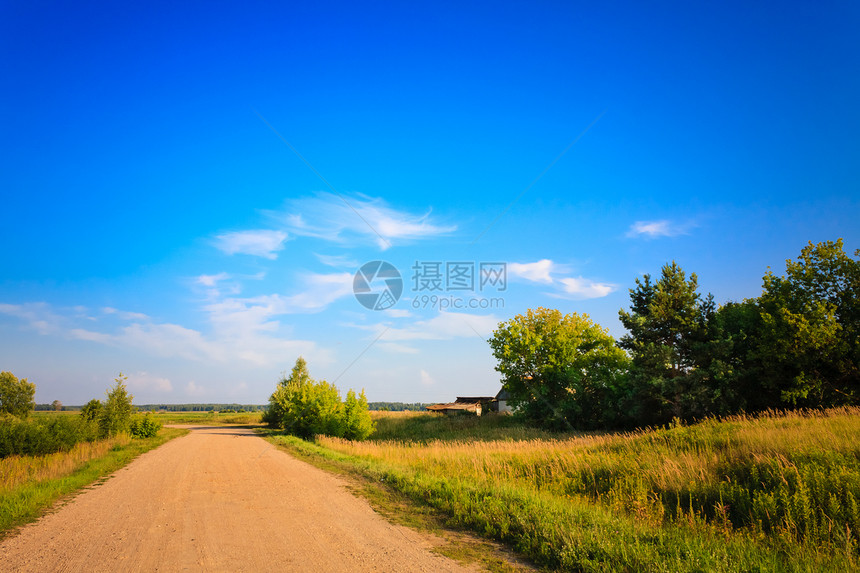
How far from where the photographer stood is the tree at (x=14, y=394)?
38.6m

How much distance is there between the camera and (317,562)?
18.0 ft

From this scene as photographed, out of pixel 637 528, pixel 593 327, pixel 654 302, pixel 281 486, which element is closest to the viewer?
pixel 637 528

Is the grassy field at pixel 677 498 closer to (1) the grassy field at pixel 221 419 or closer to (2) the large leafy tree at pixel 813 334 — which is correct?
(2) the large leafy tree at pixel 813 334

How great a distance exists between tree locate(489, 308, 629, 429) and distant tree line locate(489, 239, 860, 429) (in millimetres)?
A: 118

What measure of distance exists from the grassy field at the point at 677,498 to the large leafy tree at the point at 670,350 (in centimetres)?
Result: 1164

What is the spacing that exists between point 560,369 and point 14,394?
163 ft

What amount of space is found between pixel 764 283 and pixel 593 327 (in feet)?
54.8

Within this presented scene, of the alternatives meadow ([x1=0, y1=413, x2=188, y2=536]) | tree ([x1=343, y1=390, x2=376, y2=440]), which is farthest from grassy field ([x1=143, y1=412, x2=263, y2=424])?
meadow ([x1=0, y1=413, x2=188, y2=536])

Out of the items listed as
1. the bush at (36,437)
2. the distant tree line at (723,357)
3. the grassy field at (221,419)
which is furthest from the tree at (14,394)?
the distant tree line at (723,357)

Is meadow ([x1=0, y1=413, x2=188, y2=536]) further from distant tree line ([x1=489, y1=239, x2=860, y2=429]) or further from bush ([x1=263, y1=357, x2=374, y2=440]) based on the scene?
distant tree line ([x1=489, y1=239, x2=860, y2=429])

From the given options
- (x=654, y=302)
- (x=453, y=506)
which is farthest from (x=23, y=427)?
(x=654, y=302)

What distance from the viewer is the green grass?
831cm

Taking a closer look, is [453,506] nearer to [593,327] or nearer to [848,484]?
[848,484]

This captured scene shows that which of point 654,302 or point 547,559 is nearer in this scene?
point 547,559
